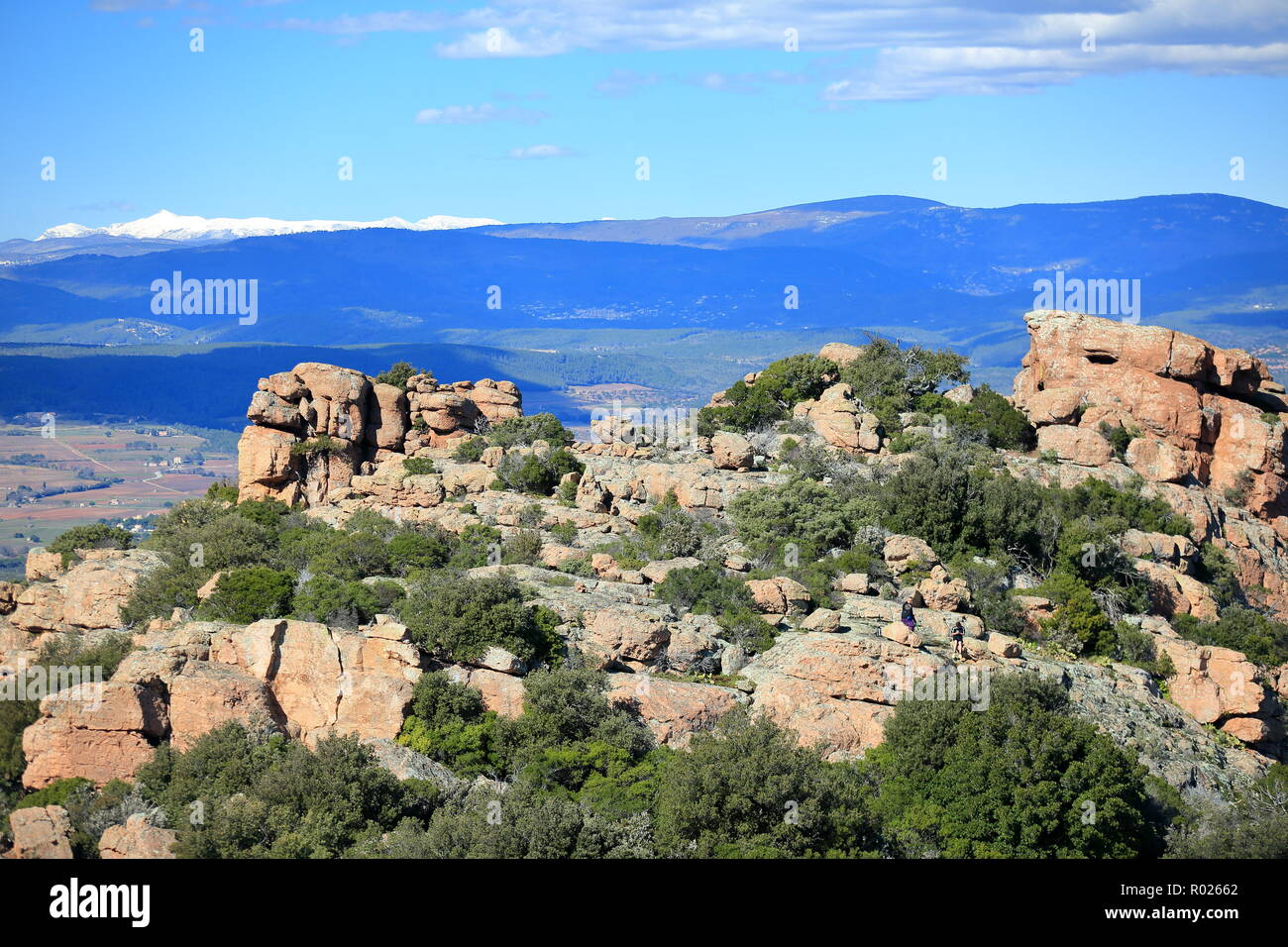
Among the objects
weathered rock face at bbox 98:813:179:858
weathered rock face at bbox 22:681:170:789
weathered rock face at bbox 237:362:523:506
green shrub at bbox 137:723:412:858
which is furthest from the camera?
weathered rock face at bbox 237:362:523:506

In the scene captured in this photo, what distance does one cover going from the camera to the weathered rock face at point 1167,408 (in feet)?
151

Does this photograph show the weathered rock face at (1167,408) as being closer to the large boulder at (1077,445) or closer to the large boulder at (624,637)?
the large boulder at (1077,445)

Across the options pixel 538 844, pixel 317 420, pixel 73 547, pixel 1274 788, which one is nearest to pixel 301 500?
pixel 317 420

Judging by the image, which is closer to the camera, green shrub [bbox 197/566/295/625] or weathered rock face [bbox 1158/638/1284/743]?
green shrub [bbox 197/566/295/625]

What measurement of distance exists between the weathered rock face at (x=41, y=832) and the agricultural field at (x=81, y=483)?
→ 76.5 metres

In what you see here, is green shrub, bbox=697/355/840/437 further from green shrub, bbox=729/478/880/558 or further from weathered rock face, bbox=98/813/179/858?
weathered rock face, bbox=98/813/179/858

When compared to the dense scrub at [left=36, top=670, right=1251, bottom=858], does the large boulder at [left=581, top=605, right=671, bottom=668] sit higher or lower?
higher

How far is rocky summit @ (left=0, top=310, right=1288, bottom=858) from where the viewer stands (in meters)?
27.0

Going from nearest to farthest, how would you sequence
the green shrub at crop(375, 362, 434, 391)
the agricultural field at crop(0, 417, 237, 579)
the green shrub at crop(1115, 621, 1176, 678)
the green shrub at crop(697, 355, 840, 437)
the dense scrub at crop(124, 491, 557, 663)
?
the dense scrub at crop(124, 491, 557, 663), the green shrub at crop(1115, 621, 1176, 678), the green shrub at crop(375, 362, 434, 391), the green shrub at crop(697, 355, 840, 437), the agricultural field at crop(0, 417, 237, 579)

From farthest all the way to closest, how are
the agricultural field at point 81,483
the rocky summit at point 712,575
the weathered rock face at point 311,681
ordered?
1. the agricultural field at point 81,483
2. the rocky summit at point 712,575
3. the weathered rock face at point 311,681

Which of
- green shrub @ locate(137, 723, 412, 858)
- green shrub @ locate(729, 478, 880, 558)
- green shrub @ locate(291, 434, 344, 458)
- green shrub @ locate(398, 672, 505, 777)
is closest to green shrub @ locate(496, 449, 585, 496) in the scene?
green shrub @ locate(291, 434, 344, 458)

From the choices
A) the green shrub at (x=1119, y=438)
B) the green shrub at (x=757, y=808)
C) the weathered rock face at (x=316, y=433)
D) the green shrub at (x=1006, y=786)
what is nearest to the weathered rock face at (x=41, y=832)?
the green shrub at (x=757, y=808)

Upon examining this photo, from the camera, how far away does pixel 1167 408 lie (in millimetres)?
46000

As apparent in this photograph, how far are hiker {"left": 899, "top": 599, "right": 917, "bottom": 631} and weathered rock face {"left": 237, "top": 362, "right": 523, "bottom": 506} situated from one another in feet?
64.7
